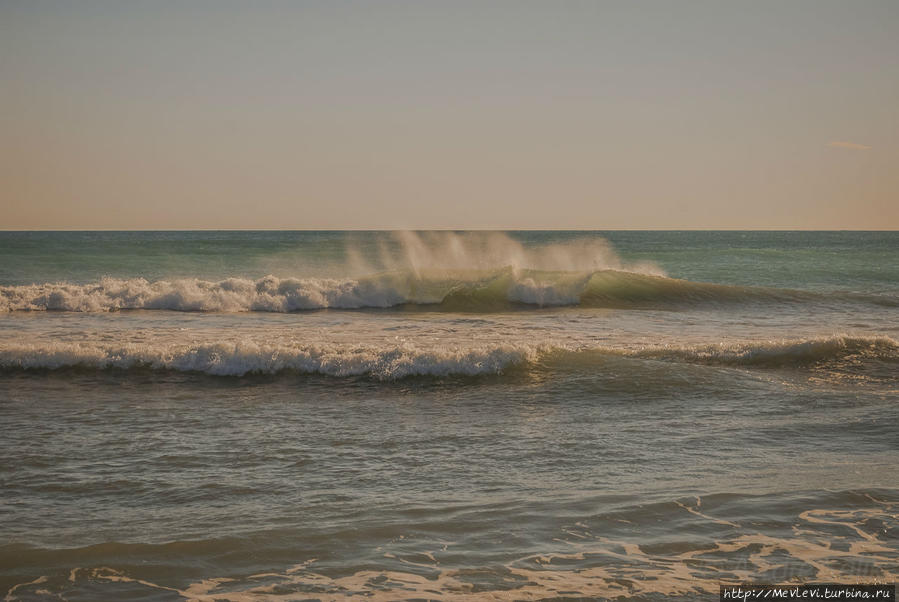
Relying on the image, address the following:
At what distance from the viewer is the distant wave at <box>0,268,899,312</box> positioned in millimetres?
22125

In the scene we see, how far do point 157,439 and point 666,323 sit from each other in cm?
1372

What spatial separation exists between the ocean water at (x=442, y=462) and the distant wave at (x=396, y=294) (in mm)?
4353

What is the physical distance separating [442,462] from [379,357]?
16.4 feet

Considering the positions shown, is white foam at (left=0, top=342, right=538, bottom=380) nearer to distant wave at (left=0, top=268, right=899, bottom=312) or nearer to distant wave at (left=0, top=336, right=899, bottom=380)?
distant wave at (left=0, top=336, right=899, bottom=380)

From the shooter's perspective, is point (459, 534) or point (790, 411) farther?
point (790, 411)

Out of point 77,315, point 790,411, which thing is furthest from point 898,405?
point 77,315

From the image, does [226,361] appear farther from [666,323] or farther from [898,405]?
[666,323]

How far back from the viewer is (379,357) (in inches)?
476

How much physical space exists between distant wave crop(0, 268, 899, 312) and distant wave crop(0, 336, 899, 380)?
9.59m

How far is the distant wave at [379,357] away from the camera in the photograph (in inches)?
467

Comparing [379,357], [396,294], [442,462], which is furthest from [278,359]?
[396,294]

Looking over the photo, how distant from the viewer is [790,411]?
9258 mm

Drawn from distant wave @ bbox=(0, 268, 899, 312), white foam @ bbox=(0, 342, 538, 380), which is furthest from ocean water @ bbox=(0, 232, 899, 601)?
distant wave @ bbox=(0, 268, 899, 312)

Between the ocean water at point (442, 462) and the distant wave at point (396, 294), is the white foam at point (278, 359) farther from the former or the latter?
the distant wave at point (396, 294)
